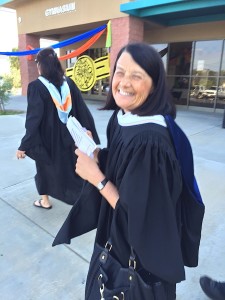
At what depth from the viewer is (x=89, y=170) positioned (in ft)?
4.36

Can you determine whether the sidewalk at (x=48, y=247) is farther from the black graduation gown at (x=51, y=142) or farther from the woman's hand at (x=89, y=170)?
the woman's hand at (x=89, y=170)

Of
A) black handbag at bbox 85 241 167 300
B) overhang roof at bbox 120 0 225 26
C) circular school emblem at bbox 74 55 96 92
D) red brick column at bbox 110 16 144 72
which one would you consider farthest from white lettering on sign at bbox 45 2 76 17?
black handbag at bbox 85 241 167 300

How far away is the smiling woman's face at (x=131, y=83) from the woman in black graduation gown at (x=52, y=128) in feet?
5.63

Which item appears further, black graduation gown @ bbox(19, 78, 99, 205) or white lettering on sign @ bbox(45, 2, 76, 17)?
white lettering on sign @ bbox(45, 2, 76, 17)

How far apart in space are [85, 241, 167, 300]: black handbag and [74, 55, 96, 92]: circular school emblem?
8265 millimetres

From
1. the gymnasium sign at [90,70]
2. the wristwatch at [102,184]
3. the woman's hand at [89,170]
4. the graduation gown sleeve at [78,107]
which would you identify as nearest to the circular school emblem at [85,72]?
the gymnasium sign at [90,70]

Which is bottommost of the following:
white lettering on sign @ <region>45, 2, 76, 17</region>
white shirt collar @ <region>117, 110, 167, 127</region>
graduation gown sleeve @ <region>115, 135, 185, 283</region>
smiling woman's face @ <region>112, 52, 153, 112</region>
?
graduation gown sleeve @ <region>115, 135, 185, 283</region>

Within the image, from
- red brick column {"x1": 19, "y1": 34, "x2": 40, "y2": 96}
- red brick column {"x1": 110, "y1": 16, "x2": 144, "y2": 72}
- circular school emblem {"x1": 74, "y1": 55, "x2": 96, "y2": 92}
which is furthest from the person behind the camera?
red brick column {"x1": 19, "y1": 34, "x2": 40, "y2": 96}

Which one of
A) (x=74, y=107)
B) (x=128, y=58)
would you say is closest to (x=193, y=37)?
(x=74, y=107)

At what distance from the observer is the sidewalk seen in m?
2.17

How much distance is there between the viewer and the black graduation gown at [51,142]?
2.87 metres

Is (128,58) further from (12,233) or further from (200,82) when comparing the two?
(200,82)

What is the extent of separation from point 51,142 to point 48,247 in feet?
3.64

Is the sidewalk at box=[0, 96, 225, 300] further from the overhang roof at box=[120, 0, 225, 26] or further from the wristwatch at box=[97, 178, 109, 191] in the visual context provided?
the overhang roof at box=[120, 0, 225, 26]
